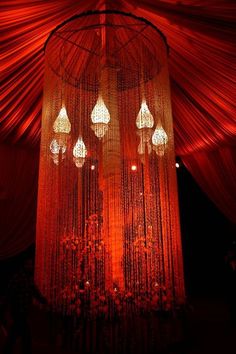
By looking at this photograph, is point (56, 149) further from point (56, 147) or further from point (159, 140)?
point (159, 140)

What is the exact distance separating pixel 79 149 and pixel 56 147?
202 millimetres

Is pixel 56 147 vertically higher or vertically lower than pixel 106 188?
higher

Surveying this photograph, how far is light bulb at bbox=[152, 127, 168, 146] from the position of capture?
110 inches

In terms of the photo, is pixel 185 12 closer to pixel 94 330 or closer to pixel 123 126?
pixel 123 126

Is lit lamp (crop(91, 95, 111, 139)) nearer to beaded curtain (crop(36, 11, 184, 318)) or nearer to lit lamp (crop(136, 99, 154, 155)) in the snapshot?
beaded curtain (crop(36, 11, 184, 318))

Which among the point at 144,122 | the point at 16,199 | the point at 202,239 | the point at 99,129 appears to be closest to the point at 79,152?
the point at 99,129

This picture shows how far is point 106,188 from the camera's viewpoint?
266 centimetres

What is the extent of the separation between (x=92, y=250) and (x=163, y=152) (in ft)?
3.31

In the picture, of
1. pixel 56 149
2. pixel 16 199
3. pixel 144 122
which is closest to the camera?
pixel 144 122

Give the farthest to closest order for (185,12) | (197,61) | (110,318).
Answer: (197,61), (110,318), (185,12)

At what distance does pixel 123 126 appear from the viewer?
2.85 m

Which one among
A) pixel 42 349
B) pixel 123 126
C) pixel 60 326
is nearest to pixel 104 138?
pixel 123 126

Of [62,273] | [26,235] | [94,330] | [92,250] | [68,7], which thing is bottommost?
[94,330]

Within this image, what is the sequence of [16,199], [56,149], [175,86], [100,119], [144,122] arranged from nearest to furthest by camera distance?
[100,119]
[144,122]
[56,149]
[175,86]
[16,199]
